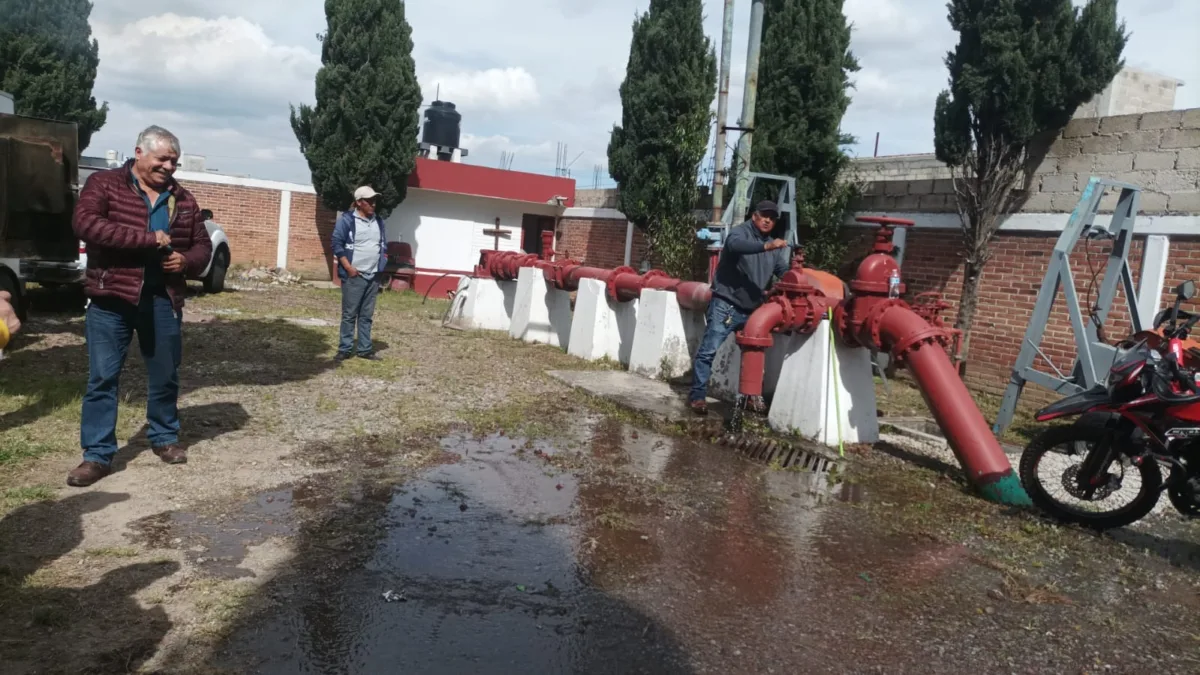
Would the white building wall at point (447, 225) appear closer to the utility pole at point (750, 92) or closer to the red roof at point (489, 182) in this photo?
the red roof at point (489, 182)

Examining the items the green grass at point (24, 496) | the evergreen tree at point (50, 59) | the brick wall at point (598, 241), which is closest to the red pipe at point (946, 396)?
the green grass at point (24, 496)

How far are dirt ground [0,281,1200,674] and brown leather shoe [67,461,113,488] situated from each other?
7 cm

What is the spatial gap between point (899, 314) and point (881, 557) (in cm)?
228

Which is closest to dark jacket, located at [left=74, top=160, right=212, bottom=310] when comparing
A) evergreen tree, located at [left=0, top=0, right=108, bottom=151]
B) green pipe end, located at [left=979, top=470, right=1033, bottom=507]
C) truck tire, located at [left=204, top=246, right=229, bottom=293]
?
green pipe end, located at [left=979, top=470, right=1033, bottom=507]

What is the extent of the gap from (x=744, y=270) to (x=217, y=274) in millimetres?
10814

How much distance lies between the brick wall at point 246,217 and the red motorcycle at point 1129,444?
17.6m

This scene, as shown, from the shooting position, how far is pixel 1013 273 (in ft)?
31.3

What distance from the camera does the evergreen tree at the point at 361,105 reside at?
17.2 meters

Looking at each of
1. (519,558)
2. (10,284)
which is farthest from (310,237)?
(519,558)

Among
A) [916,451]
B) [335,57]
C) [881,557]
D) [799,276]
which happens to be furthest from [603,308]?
[335,57]

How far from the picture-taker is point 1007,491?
17.2 feet

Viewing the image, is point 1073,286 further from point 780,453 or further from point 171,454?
point 171,454

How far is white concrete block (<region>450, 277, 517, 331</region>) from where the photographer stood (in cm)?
1195

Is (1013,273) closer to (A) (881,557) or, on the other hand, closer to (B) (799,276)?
(B) (799,276)
